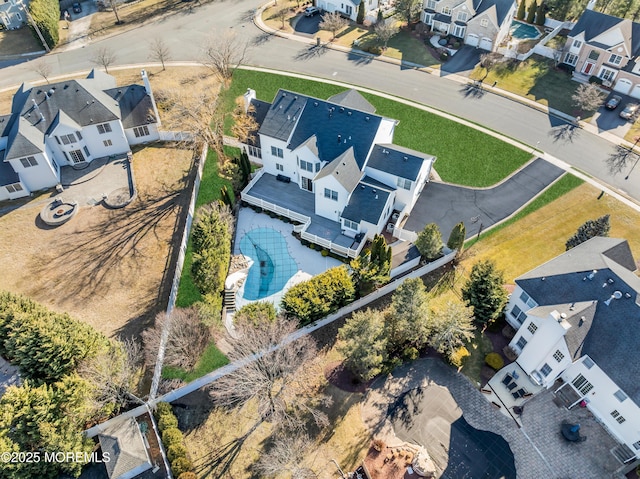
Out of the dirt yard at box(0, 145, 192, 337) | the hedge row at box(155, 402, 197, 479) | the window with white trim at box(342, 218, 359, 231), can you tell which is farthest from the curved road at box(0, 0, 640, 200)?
the hedge row at box(155, 402, 197, 479)

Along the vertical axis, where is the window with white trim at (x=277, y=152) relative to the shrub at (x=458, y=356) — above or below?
above

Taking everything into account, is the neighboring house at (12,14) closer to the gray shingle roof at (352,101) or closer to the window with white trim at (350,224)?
the gray shingle roof at (352,101)

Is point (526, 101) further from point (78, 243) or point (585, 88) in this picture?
point (78, 243)

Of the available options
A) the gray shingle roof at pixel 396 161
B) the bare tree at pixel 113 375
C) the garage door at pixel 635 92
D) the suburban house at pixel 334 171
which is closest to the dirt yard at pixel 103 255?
the bare tree at pixel 113 375

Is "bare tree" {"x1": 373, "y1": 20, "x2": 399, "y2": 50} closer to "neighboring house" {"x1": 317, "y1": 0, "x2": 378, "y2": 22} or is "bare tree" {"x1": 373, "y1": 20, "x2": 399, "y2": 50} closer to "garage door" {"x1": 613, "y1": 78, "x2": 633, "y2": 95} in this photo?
"neighboring house" {"x1": 317, "y1": 0, "x2": 378, "y2": 22}

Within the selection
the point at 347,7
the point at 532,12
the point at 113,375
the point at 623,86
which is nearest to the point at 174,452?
the point at 113,375
